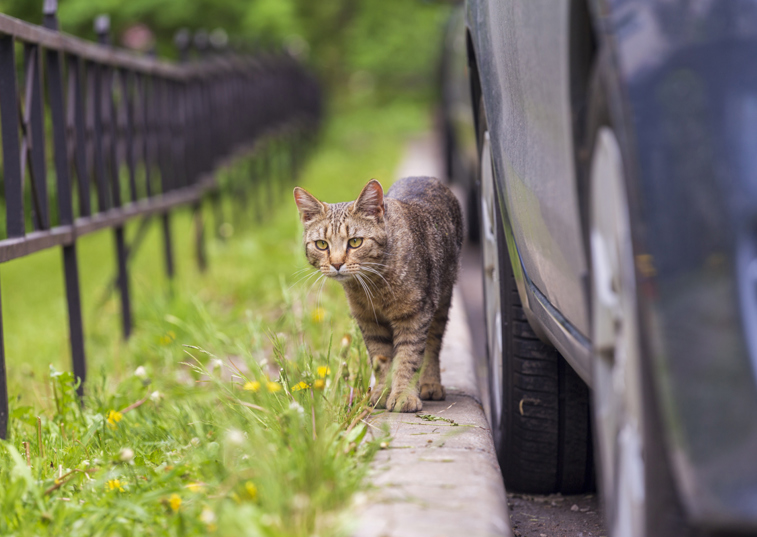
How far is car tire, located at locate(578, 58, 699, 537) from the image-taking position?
1325mm

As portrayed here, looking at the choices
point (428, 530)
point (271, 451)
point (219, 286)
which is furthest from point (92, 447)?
point (219, 286)

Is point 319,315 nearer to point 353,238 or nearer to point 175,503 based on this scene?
point 353,238

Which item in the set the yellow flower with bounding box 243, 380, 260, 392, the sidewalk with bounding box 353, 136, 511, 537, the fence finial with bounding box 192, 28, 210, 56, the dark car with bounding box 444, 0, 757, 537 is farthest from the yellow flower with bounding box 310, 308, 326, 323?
the fence finial with bounding box 192, 28, 210, 56

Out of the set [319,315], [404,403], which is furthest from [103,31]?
[404,403]

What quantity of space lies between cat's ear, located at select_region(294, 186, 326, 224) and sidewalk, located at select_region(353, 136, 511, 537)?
0.82m

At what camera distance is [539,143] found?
1984 millimetres

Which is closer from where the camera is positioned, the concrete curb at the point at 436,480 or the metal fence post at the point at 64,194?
the concrete curb at the point at 436,480

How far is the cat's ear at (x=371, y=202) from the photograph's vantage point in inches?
120

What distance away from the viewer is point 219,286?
7156mm

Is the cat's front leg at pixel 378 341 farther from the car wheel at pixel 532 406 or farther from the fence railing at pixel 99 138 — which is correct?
the fence railing at pixel 99 138

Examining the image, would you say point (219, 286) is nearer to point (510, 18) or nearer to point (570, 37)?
point (510, 18)

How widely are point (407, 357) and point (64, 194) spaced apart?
2.34m

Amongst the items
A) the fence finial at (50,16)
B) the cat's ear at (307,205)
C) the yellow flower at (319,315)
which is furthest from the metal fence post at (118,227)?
the cat's ear at (307,205)

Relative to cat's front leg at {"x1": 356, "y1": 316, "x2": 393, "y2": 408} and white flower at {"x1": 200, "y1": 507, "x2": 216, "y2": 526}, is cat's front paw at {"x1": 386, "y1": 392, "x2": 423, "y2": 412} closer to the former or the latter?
cat's front leg at {"x1": 356, "y1": 316, "x2": 393, "y2": 408}
